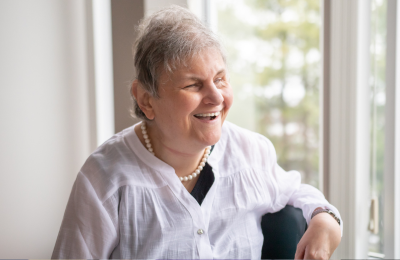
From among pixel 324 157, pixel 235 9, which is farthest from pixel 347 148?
pixel 235 9

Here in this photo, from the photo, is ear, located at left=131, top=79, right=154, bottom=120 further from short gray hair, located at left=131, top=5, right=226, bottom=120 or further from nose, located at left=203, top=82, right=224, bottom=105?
nose, located at left=203, top=82, right=224, bottom=105

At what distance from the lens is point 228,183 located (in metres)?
1.19

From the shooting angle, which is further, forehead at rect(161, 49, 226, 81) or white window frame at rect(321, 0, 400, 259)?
white window frame at rect(321, 0, 400, 259)

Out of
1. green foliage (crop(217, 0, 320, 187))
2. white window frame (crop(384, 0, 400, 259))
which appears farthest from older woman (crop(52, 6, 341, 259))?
green foliage (crop(217, 0, 320, 187))

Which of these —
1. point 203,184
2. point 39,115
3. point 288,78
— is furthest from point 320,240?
point 288,78

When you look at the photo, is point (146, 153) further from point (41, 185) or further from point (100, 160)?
point (41, 185)

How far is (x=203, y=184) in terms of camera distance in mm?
1170

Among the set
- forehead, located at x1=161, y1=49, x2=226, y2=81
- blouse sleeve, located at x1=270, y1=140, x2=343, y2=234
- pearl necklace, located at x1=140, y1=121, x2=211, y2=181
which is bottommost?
blouse sleeve, located at x1=270, y1=140, x2=343, y2=234

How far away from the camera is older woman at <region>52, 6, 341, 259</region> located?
1007mm

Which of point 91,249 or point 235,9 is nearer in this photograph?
point 91,249

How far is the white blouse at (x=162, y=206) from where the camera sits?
39.5 inches

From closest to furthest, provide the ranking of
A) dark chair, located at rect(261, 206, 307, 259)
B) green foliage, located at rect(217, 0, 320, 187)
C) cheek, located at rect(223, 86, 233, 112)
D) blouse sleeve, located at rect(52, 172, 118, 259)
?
blouse sleeve, located at rect(52, 172, 118, 259) < cheek, located at rect(223, 86, 233, 112) < dark chair, located at rect(261, 206, 307, 259) < green foliage, located at rect(217, 0, 320, 187)

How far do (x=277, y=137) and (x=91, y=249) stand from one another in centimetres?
530

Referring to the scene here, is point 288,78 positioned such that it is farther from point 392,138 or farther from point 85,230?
point 85,230
